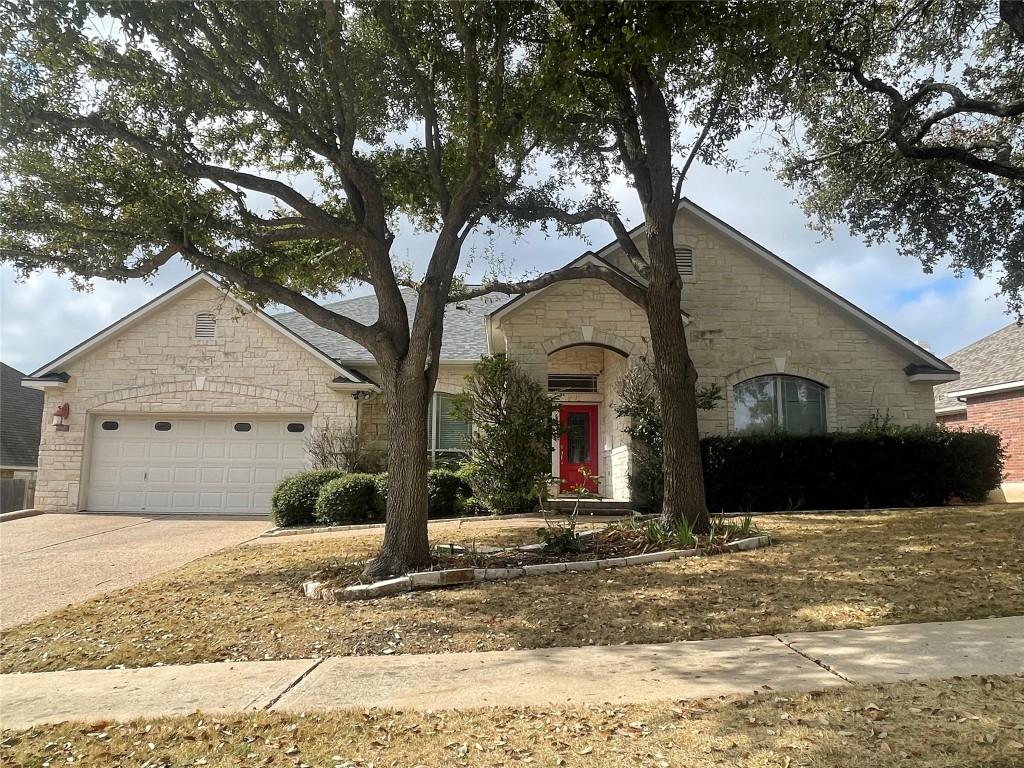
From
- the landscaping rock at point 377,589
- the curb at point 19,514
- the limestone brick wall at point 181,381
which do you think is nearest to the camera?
the landscaping rock at point 377,589

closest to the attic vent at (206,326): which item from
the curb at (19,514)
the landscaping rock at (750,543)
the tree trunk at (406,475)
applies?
the curb at (19,514)

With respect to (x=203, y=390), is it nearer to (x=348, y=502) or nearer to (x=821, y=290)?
(x=348, y=502)

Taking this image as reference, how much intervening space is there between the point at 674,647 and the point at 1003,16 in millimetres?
11614

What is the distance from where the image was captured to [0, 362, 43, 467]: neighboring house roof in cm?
2203

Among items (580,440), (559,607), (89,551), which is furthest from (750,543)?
(89,551)

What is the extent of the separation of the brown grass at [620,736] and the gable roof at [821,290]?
12.5 metres

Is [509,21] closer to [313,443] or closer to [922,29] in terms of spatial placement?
[922,29]

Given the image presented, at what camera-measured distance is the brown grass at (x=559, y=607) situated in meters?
5.75

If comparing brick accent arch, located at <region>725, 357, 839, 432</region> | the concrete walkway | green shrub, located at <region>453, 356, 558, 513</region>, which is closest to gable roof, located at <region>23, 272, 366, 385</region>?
green shrub, located at <region>453, 356, 558, 513</region>

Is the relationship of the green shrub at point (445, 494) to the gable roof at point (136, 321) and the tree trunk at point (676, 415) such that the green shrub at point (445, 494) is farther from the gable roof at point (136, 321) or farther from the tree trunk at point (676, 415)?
the tree trunk at point (676, 415)

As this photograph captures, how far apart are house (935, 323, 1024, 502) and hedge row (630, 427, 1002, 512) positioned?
16.9ft

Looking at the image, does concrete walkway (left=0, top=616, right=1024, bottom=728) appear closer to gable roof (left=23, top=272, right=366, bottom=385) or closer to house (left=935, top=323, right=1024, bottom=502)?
gable roof (left=23, top=272, right=366, bottom=385)

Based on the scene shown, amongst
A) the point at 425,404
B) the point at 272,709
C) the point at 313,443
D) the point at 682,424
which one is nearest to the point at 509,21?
the point at 425,404

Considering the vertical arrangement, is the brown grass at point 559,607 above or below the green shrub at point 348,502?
below
